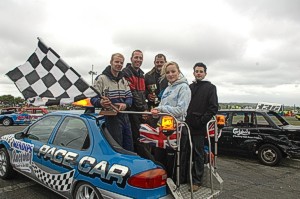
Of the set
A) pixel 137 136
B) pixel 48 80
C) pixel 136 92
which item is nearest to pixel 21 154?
pixel 48 80

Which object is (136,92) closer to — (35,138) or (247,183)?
(35,138)

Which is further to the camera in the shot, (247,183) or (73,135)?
(247,183)

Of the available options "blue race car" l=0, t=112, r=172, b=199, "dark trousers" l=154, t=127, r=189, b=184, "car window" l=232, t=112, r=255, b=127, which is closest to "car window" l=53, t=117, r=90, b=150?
"blue race car" l=0, t=112, r=172, b=199

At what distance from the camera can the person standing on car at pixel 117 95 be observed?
3396 mm

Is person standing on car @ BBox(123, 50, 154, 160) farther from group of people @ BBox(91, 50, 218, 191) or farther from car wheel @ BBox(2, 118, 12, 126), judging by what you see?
car wheel @ BBox(2, 118, 12, 126)

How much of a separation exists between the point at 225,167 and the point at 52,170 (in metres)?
4.57

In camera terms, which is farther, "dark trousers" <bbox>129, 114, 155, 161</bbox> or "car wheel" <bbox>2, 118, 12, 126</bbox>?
"car wheel" <bbox>2, 118, 12, 126</bbox>

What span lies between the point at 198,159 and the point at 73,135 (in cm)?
168

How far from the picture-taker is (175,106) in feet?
10.3

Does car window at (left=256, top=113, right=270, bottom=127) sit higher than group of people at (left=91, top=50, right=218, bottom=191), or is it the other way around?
group of people at (left=91, top=50, right=218, bottom=191)

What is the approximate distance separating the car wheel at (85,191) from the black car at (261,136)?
5592mm

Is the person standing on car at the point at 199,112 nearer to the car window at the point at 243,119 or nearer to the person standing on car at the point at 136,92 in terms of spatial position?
the person standing on car at the point at 136,92

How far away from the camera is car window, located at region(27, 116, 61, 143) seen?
400cm

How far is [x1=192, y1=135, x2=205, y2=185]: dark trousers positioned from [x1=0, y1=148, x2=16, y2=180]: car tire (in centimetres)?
336
